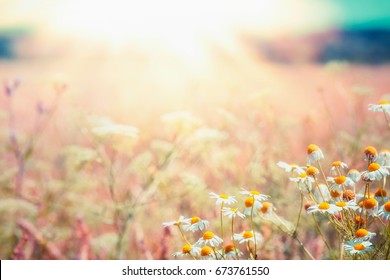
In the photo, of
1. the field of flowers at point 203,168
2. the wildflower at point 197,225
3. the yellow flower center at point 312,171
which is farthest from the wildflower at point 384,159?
the wildflower at point 197,225

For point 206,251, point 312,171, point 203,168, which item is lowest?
point 203,168

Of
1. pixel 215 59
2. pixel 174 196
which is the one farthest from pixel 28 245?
pixel 215 59

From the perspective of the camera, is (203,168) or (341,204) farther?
(203,168)

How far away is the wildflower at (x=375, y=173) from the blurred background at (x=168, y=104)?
1.29ft

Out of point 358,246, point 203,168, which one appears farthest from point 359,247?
point 203,168

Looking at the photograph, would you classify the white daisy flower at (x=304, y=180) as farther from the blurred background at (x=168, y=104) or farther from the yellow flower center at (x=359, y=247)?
the blurred background at (x=168, y=104)

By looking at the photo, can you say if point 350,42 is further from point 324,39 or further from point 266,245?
point 266,245

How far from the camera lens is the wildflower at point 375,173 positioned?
2.40 ft

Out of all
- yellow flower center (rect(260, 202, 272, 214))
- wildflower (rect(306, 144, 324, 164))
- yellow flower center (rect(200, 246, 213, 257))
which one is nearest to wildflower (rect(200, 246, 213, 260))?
yellow flower center (rect(200, 246, 213, 257))

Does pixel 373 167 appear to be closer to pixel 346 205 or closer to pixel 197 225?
pixel 346 205

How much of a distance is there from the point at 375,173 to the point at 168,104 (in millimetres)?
1370

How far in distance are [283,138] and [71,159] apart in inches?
28.5

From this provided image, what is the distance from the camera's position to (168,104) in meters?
2.03

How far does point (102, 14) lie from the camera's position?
1.73 meters
